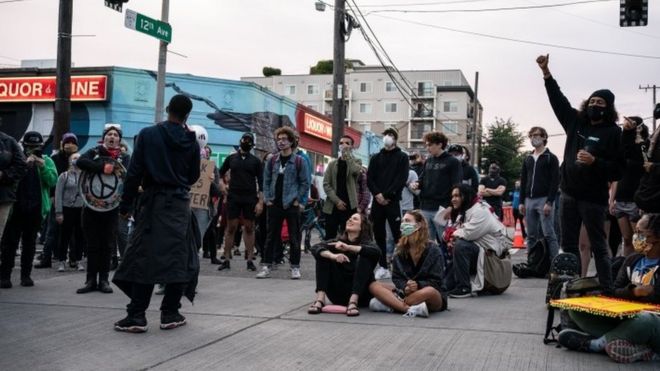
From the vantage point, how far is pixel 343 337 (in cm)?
552

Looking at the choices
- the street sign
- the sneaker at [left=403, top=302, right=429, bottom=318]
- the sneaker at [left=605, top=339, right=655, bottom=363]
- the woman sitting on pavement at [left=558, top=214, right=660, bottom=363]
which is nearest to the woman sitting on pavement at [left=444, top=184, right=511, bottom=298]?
the sneaker at [left=403, top=302, right=429, bottom=318]

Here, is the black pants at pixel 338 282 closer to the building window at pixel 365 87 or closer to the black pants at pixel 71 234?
the black pants at pixel 71 234

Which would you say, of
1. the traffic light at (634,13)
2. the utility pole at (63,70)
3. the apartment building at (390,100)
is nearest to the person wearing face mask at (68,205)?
the utility pole at (63,70)

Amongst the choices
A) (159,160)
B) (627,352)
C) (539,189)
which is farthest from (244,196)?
(627,352)

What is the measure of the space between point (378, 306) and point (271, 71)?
94.0m

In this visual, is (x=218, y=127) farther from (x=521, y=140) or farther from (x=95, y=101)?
(x=521, y=140)

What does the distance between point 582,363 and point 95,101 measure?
2334 centimetres

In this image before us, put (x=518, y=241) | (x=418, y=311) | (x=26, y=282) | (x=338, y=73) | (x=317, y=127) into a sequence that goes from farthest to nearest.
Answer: (x=317, y=127) < (x=338, y=73) < (x=518, y=241) < (x=26, y=282) < (x=418, y=311)

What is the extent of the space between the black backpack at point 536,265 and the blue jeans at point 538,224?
7 cm

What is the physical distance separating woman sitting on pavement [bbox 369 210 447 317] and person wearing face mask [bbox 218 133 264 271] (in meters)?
3.53

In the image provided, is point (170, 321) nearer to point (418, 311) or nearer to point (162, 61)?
point (418, 311)

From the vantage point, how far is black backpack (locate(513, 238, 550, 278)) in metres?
9.56

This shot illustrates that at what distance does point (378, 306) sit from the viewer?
22.0ft

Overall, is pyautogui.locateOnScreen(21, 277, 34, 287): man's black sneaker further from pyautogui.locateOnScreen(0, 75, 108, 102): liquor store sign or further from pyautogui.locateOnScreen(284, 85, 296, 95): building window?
pyautogui.locateOnScreen(284, 85, 296, 95): building window
